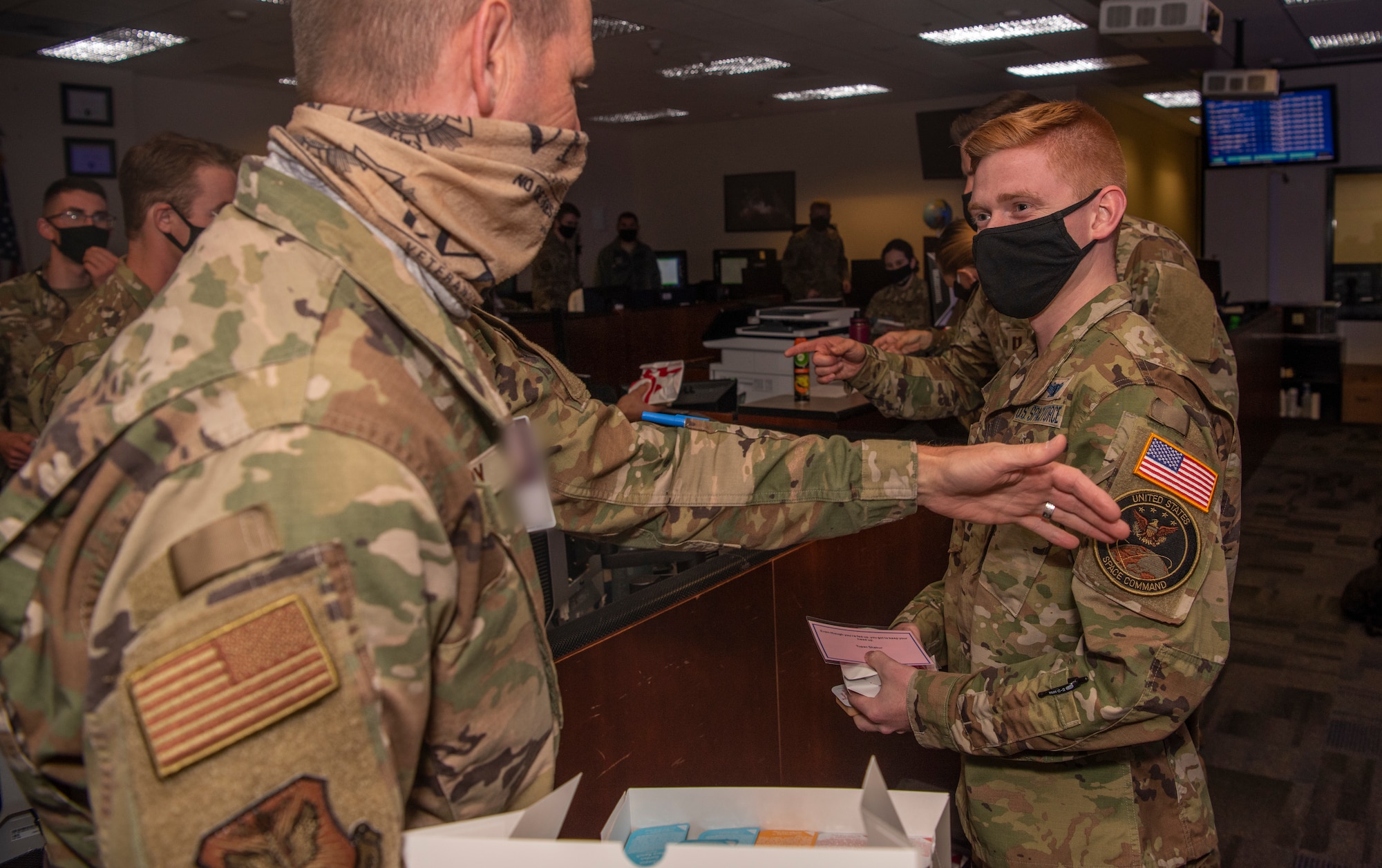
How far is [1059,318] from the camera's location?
142 cm

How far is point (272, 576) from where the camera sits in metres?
0.52

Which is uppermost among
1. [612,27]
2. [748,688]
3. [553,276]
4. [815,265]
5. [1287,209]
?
[612,27]

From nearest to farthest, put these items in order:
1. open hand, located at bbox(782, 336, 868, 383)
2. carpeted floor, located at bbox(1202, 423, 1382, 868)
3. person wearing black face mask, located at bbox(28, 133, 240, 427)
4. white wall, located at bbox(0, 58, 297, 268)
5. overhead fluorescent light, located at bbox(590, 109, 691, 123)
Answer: open hand, located at bbox(782, 336, 868, 383)
person wearing black face mask, located at bbox(28, 133, 240, 427)
carpeted floor, located at bbox(1202, 423, 1382, 868)
white wall, located at bbox(0, 58, 297, 268)
overhead fluorescent light, located at bbox(590, 109, 691, 123)

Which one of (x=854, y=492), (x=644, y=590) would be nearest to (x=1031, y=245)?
(x=854, y=492)

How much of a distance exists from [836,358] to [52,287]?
3.00 m

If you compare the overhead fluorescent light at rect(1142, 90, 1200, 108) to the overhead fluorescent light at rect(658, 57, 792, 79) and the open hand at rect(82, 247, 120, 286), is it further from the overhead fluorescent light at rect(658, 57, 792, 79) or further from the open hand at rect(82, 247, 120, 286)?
the open hand at rect(82, 247, 120, 286)

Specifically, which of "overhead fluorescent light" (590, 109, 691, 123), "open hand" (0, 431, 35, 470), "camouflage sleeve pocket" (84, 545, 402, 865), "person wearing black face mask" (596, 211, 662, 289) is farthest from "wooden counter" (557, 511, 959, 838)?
"overhead fluorescent light" (590, 109, 691, 123)

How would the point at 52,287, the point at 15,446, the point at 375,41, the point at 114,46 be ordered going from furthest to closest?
the point at 114,46 → the point at 52,287 → the point at 15,446 → the point at 375,41

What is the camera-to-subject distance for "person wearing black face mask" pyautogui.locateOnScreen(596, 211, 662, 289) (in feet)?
29.2

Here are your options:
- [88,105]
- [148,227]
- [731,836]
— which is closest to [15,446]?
[148,227]

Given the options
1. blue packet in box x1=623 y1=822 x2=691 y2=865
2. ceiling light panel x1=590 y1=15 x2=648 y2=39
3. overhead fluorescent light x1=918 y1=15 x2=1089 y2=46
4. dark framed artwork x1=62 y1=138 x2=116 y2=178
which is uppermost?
overhead fluorescent light x1=918 y1=15 x2=1089 y2=46

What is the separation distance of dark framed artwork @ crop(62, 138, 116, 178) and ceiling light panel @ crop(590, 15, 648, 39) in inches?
167

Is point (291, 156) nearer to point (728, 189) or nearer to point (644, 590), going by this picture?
point (644, 590)

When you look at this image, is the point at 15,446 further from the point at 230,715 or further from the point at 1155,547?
the point at 1155,547
